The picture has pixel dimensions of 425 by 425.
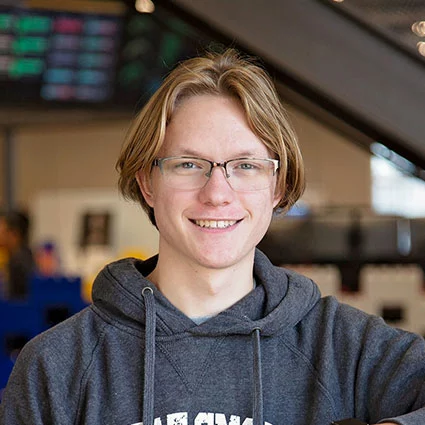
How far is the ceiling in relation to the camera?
6.08 feet

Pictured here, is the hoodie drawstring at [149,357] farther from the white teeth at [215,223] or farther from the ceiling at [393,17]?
the ceiling at [393,17]

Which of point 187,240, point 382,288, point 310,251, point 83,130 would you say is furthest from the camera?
point 83,130

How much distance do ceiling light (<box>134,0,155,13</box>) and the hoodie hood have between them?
0.70 meters

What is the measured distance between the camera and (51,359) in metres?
1.41

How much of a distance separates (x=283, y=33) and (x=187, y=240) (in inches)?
25.2

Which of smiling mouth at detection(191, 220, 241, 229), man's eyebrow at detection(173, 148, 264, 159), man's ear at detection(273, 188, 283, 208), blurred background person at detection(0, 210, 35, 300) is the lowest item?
blurred background person at detection(0, 210, 35, 300)

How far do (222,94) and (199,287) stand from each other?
30 cm

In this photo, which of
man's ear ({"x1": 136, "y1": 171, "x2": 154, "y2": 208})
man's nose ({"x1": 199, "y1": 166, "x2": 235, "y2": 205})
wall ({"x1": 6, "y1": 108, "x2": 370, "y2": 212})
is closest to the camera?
man's nose ({"x1": 199, "y1": 166, "x2": 235, "y2": 205})

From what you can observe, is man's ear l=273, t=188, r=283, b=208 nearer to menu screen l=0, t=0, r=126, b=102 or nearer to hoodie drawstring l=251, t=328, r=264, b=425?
hoodie drawstring l=251, t=328, r=264, b=425

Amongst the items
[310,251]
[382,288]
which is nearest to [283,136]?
[382,288]

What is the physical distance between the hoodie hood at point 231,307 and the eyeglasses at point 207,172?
0.57 feet

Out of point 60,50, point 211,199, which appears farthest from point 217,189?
point 60,50

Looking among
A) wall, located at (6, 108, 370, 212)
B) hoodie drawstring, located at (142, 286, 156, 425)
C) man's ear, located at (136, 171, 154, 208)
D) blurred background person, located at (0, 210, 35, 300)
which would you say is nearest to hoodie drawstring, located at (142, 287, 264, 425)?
hoodie drawstring, located at (142, 286, 156, 425)

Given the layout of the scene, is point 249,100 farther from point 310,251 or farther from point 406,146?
point 310,251
